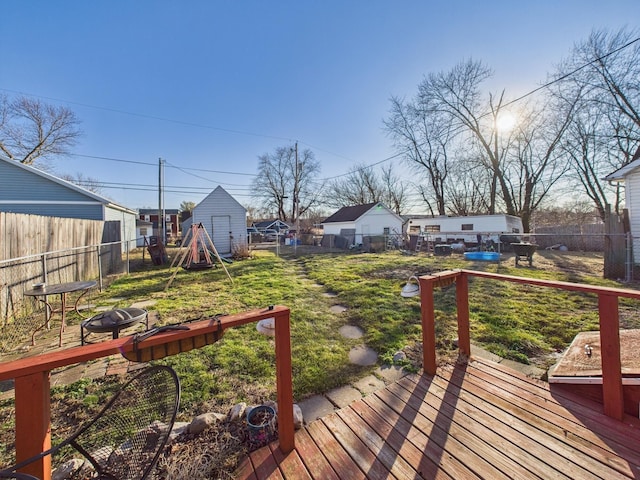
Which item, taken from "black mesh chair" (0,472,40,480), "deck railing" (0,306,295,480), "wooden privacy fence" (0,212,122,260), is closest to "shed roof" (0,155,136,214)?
"wooden privacy fence" (0,212,122,260)

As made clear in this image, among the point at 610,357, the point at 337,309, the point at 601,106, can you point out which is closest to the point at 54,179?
the point at 337,309

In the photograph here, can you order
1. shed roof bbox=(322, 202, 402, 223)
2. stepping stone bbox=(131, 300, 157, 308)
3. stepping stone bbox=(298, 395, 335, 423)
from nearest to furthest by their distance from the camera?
stepping stone bbox=(298, 395, 335, 423), stepping stone bbox=(131, 300, 157, 308), shed roof bbox=(322, 202, 402, 223)

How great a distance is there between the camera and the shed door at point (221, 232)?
14927 mm

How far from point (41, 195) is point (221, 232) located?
712 centimetres

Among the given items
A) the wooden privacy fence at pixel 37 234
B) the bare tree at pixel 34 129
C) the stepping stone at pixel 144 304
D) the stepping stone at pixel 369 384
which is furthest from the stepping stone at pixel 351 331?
the bare tree at pixel 34 129

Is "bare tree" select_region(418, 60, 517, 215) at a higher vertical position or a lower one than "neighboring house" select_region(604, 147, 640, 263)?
higher

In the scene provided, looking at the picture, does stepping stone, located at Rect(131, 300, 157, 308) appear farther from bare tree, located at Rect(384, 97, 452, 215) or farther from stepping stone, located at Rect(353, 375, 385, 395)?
bare tree, located at Rect(384, 97, 452, 215)

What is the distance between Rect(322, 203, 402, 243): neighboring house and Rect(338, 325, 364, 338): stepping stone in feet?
56.1

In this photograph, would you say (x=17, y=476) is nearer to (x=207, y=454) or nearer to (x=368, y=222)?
(x=207, y=454)

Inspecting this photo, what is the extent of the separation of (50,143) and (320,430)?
26550 millimetres

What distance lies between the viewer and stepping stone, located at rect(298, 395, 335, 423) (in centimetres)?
217

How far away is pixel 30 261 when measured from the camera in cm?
461

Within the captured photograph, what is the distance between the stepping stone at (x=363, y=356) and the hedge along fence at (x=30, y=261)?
4.32 m

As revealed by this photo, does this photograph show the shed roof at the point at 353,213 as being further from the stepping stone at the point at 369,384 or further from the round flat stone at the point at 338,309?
the stepping stone at the point at 369,384
